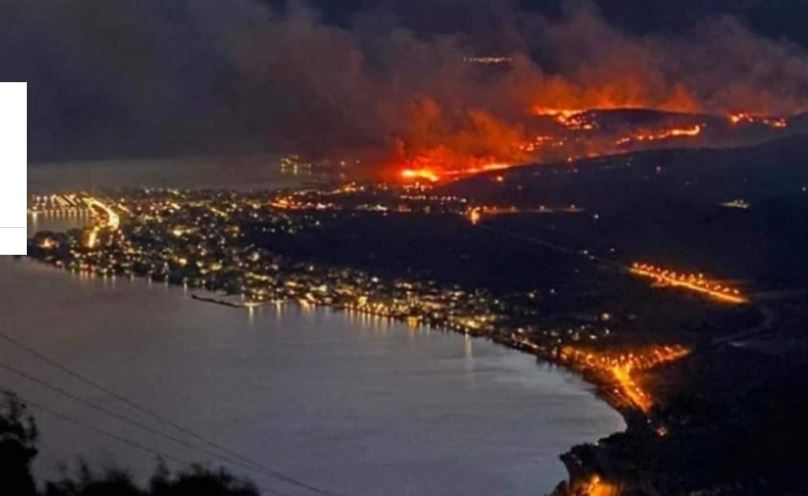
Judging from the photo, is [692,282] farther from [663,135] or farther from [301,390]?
[301,390]

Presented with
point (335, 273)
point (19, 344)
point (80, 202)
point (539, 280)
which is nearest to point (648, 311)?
point (539, 280)

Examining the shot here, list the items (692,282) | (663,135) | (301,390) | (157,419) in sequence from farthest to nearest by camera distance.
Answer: (663,135)
(692,282)
(301,390)
(157,419)

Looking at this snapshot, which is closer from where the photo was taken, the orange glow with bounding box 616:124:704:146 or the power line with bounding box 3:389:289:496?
the power line with bounding box 3:389:289:496

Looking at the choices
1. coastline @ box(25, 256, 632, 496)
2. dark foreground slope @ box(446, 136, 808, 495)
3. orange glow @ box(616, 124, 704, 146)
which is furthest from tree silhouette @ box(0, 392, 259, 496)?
orange glow @ box(616, 124, 704, 146)

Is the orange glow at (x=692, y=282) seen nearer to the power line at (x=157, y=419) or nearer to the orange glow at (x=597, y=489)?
the power line at (x=157, y=419)

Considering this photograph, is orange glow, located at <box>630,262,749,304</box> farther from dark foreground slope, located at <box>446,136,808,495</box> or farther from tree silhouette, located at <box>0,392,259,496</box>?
tree silhouette, located at <box>0,392,259,496</box>

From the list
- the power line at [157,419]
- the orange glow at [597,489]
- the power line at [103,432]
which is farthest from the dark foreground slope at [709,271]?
the power line at [103,432]

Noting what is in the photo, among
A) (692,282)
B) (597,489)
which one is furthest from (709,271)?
(597,489)

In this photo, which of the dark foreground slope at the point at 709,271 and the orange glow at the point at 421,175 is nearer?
the dark foreground slope at the point at 709,271

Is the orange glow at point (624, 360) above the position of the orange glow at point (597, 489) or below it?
above
